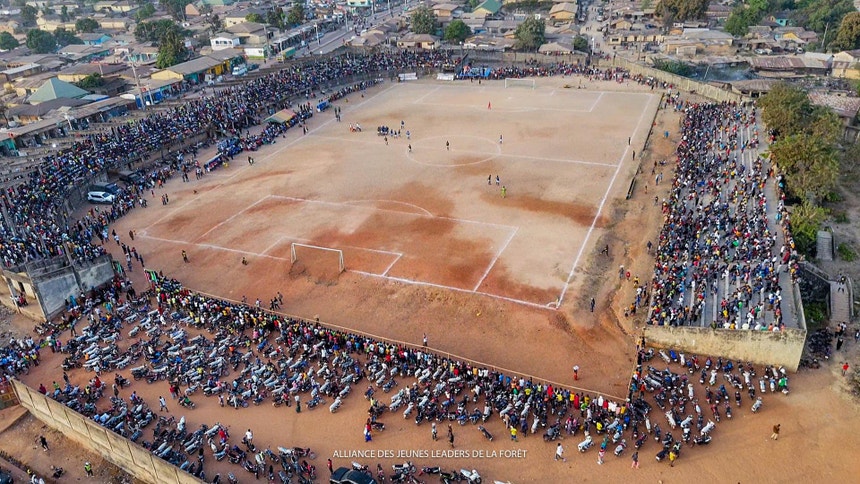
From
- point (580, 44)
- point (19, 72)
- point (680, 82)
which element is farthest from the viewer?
point (580, 44)

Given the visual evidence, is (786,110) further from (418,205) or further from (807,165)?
(418,205)

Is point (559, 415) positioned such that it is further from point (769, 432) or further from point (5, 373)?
point (5, 373)

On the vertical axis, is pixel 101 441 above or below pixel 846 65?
above

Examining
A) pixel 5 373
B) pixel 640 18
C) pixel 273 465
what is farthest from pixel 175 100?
pixel 640 18

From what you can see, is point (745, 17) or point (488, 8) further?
point (488, 8)

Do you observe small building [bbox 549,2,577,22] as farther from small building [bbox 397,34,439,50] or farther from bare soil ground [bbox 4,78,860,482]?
bare soil ground [bbox 4,78,860,482]

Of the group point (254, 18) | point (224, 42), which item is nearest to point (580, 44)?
point (224, 42)
